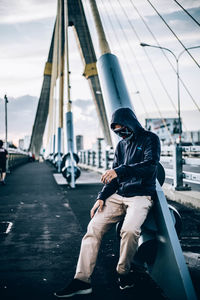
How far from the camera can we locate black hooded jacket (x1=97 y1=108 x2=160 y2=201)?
2967mm

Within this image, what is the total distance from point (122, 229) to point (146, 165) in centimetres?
63

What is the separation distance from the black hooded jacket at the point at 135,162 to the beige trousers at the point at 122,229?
0.26 ft

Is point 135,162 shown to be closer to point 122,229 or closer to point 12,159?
point 122,229

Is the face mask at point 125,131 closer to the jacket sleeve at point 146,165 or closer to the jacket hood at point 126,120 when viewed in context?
the jacket hood at point 126,120

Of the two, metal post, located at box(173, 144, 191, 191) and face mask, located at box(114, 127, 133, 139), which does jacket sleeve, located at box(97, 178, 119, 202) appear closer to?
face mask, located at box(114, 127, 133, 139)

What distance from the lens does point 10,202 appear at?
8.28m

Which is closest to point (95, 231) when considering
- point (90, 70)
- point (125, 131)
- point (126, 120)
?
point (125, 131)

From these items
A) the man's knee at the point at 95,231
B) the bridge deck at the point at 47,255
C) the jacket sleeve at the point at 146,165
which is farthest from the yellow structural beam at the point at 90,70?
the man's knee at the point at 95,231

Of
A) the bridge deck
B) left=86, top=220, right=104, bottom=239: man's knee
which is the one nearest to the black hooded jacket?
left=86, top=220, right=104, bottom=239: man's knee

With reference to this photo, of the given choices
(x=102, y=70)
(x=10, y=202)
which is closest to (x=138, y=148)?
(x=102, y=70)

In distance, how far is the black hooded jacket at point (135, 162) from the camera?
297 centimetres

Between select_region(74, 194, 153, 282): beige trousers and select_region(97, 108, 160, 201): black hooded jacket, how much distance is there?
78 millimetres

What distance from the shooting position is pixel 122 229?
9.62 ft

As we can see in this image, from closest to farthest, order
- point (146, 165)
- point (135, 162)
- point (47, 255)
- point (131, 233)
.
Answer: point (131, 233)
point (146, 165)
point (135, 162)
point (47, 255)
